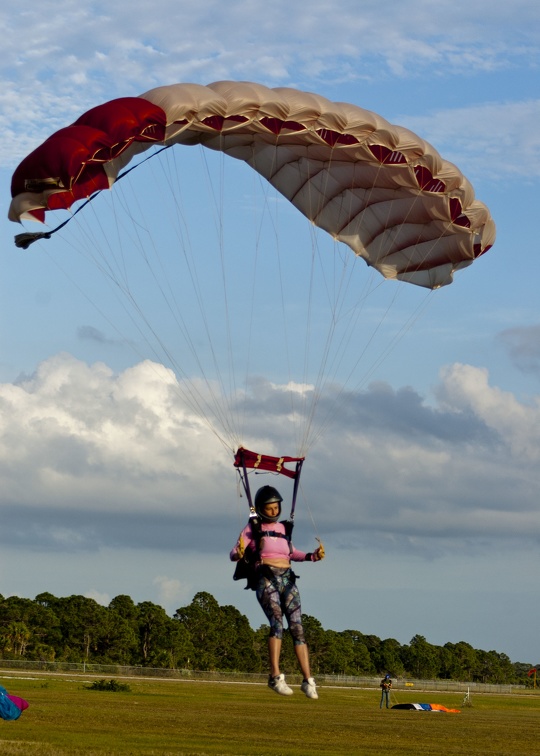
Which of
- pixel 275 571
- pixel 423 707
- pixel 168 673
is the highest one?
pixel 275 571

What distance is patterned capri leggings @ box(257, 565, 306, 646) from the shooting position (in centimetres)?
1806

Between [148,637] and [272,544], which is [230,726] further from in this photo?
[148,637]

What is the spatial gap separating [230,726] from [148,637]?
54.0 meters

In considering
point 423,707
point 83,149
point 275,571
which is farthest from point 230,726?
point 83,149

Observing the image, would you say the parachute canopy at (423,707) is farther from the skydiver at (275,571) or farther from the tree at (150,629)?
the skydiver at (275,571)

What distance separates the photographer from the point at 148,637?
93.1m

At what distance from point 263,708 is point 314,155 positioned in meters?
35.6

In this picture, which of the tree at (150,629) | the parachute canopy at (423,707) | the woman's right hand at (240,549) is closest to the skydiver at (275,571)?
the woman's right hand at (240,549)

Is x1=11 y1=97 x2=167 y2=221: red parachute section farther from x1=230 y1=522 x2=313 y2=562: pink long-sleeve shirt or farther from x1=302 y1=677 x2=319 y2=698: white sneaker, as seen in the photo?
x1=302 y1=677 x2=319 y2=698: white sneaker

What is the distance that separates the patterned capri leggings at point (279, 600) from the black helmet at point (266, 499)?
2.54 feet

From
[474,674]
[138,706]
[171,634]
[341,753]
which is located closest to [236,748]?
[341,753]

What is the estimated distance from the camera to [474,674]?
144 meters

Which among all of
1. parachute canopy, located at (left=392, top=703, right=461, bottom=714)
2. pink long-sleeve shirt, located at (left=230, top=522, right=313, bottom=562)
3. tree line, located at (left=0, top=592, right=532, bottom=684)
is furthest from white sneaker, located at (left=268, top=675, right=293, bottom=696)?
tree line, located at (left=0, top=592, right=532, bottom=684)

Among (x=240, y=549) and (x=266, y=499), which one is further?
(x=266, y=499)
